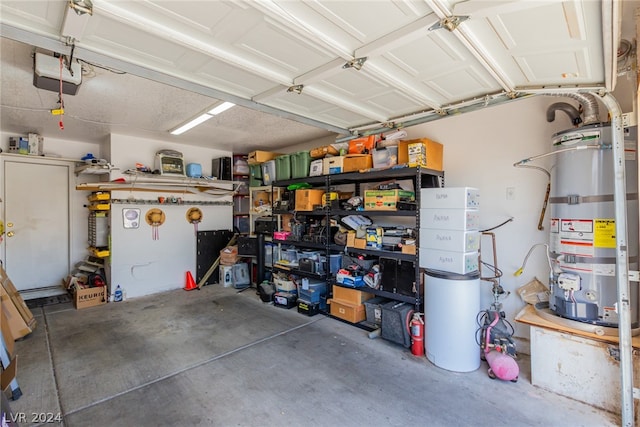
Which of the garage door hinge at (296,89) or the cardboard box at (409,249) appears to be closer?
the garage door hinge at (296,89)

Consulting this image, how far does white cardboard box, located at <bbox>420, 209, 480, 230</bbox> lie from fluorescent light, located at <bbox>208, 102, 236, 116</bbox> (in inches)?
97.9

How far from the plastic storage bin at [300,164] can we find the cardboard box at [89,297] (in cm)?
356

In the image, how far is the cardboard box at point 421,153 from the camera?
126 inches

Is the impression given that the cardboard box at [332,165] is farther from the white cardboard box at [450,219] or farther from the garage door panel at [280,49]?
the garage door panel at [280,49]

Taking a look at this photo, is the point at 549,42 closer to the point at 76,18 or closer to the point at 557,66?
the point at 557,66

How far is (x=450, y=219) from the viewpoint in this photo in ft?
9.43

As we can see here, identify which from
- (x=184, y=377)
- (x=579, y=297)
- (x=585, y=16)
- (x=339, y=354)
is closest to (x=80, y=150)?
(x=184, y=377)

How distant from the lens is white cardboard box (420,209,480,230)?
2783 millimetres

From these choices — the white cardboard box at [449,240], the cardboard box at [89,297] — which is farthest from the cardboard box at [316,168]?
the cardboard box at [89,297]

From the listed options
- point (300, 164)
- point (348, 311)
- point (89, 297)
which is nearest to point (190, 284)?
point (89, 297)

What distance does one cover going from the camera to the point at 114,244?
4.82 metres

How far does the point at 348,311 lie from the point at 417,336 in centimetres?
104

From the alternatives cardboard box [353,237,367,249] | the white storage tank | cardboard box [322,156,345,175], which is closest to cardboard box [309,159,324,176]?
cardboard box [322,156,345,175]

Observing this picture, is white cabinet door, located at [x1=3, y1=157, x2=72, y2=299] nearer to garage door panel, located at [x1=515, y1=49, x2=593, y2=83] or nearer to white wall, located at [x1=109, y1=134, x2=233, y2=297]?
white wall, located at [x1=109, y1=134, x2=233, y2=297]
